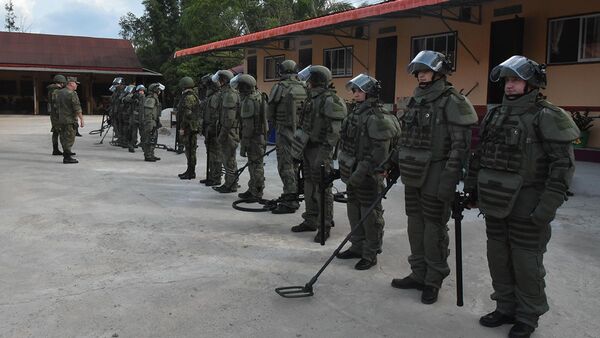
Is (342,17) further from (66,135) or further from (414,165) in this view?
(414,165)

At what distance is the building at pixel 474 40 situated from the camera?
9.83 m

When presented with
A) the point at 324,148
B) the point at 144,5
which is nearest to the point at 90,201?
the point at 324,148

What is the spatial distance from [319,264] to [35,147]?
12456mm

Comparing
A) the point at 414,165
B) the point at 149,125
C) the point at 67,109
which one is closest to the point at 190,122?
the point at 149,125

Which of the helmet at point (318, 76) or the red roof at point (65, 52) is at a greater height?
the red roof at point (65, 52)

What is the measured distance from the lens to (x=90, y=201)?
7.52m

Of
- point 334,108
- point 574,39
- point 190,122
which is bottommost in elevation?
point 190,122

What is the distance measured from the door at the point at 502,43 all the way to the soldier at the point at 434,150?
706 centimetres

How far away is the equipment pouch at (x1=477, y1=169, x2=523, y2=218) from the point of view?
10.6 feet

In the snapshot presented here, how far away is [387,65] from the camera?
13625mm

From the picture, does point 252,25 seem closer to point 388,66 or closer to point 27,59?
point 27,59

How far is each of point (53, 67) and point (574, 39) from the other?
28.3 metres

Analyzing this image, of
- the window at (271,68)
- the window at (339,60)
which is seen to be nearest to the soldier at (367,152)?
the window at (339,60)

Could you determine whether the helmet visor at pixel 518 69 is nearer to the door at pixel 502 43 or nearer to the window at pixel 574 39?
the door at pixel 502 43
